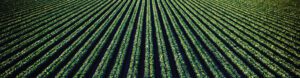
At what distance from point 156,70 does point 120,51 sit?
292 centimetres

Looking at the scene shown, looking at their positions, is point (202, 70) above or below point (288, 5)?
below

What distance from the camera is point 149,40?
15656 mm

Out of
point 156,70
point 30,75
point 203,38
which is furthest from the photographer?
point 203,38

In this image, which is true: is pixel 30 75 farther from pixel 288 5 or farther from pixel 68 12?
pixel 288 5

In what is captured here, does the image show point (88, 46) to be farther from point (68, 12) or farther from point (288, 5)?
point (288, 5)

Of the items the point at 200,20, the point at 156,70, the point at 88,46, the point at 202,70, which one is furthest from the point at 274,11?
the point at 88,46

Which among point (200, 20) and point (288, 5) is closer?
point (200, 20)

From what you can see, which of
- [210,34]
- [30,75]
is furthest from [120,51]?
[210,34]

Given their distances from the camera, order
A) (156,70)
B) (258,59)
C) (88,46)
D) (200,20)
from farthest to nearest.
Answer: (200,20) → (88,46) → (258,59) → (156,70)

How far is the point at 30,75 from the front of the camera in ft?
37.9

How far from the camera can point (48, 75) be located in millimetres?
11594

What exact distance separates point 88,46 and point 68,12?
26.5 feet

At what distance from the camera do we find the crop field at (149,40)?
40.0 feet

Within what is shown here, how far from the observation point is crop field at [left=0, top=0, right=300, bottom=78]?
12.2m
